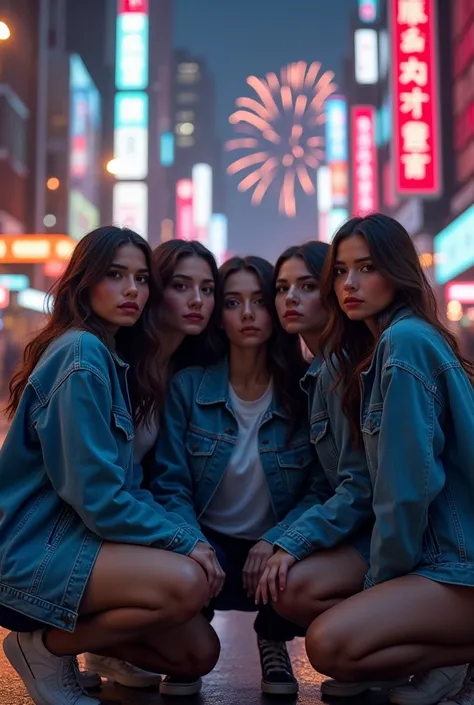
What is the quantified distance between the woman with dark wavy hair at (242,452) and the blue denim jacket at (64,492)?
1.58 ft

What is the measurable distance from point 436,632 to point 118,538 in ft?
3.24

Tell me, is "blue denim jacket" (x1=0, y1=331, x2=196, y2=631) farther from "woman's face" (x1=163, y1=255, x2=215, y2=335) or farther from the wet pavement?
"woman's face" (x1=163, y1=255, x2=215, y2=335)

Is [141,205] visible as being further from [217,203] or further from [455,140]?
[217,203]

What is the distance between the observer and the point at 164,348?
334cm

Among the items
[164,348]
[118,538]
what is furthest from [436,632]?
[164,348]

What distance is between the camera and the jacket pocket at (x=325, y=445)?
2.90m

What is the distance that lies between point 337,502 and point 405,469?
464mm

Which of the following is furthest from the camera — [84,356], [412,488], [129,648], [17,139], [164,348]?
[17,139]

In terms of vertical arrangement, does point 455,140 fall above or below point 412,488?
above

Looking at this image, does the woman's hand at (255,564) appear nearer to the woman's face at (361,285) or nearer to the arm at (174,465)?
the arm at (174,465)

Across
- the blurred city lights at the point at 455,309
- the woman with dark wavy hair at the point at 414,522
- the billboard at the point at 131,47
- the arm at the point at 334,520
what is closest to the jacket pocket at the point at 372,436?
the woman with dark wavy hair at the point at 414,522

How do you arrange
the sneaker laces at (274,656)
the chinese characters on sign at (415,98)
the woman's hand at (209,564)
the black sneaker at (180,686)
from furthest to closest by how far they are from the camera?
the chinese characters on sign at (415,98), the sneaker laces at (274,656), the black sneaker at (180,686), the woman's hand at (209,564)

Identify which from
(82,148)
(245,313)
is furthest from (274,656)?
(82,148)

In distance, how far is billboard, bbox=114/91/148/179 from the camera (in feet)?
101
